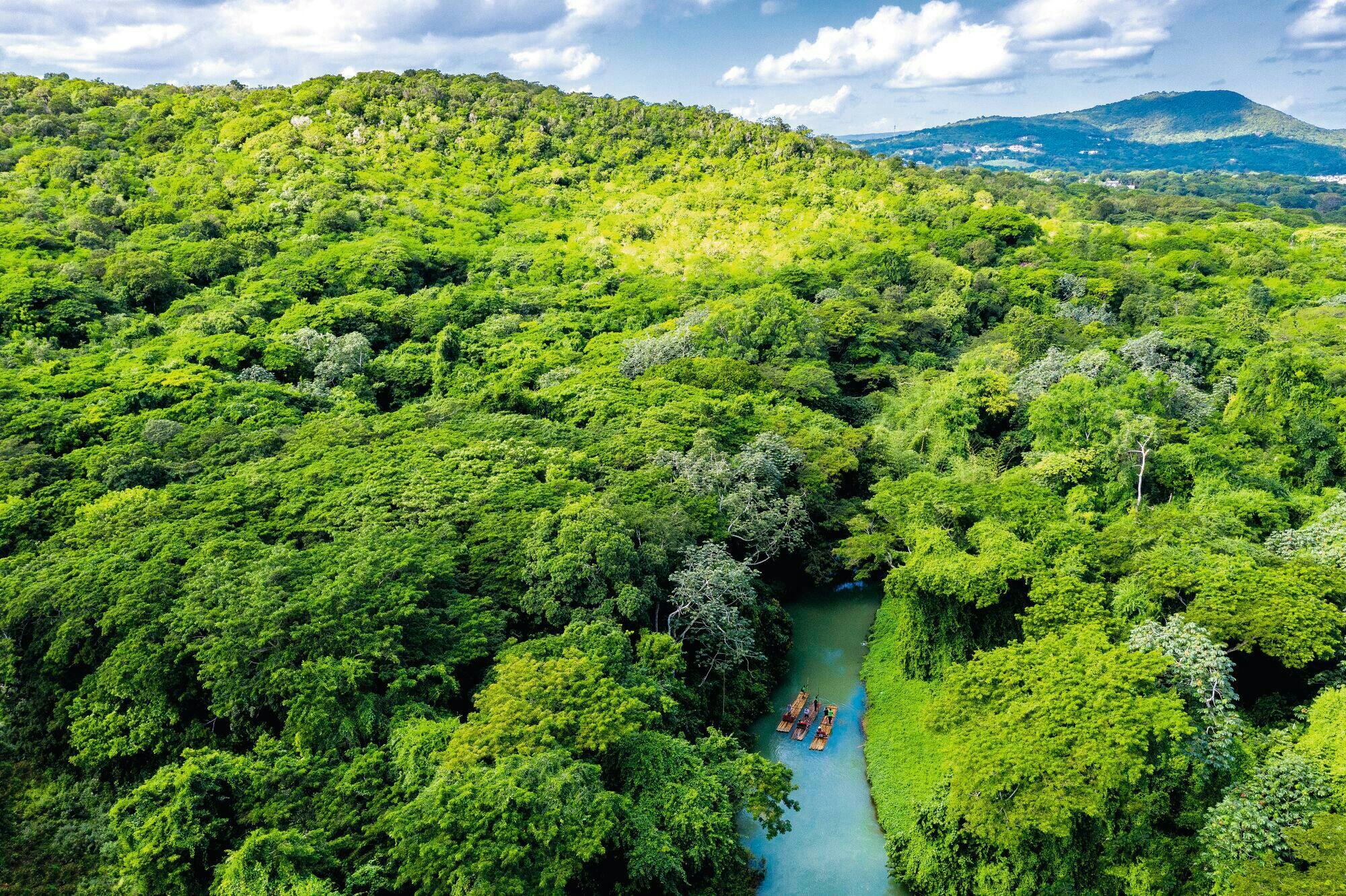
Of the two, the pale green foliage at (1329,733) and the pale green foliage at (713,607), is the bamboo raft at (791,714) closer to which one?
the pale green foliage at (713,607)

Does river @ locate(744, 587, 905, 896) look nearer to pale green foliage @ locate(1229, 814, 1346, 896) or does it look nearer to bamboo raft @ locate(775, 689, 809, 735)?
bamboo raft @ locate(775, 689, 809, 735)

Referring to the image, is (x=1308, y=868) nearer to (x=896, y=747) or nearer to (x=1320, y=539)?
(x=896, y=747)

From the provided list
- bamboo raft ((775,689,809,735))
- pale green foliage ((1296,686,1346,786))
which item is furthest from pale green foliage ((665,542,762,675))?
pale green foliage ((1296,686,1346,786))

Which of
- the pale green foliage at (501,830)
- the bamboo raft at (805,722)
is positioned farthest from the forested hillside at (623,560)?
the bamboo raft at (805,722)

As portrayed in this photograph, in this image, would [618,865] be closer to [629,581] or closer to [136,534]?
[629,581]

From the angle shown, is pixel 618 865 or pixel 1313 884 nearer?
pixel 1313 884

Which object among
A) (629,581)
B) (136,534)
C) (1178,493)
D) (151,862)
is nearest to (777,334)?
(1178,493)

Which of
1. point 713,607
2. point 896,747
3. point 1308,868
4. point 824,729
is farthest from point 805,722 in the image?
point 1308,868
